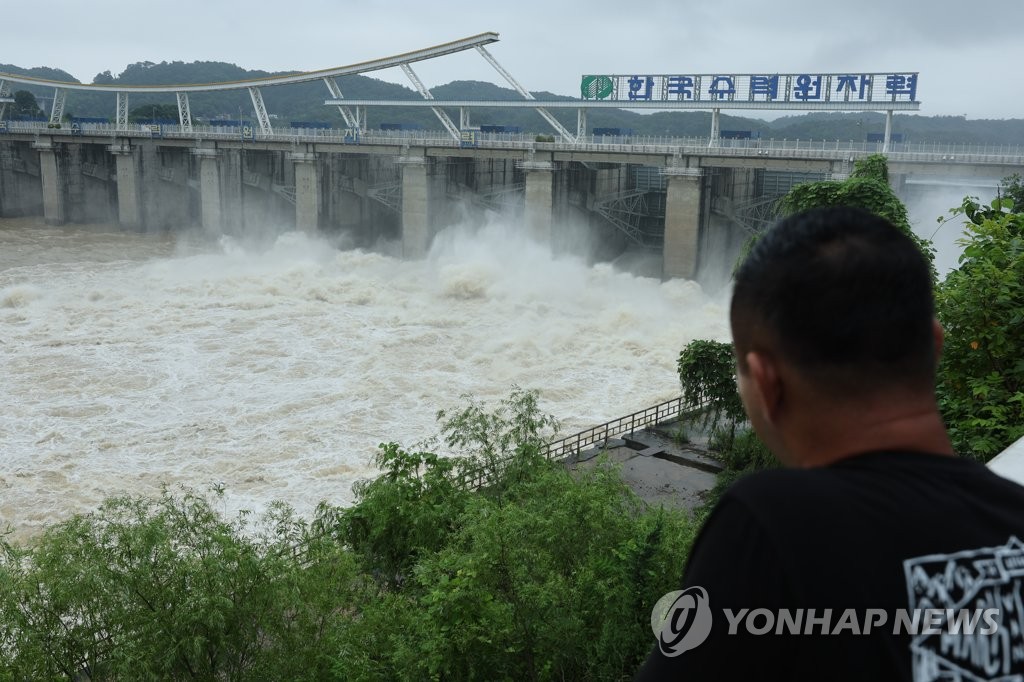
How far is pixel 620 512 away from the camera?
1127cm

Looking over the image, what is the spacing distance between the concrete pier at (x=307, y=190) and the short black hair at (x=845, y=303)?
51.1 meters

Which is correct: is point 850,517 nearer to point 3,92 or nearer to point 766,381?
point 766,381

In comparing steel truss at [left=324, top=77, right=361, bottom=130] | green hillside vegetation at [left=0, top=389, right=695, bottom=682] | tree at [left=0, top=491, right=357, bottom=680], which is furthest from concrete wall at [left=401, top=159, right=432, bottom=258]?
tree at [left=0, top=491, right=357, bottom=680]

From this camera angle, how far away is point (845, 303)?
1.54 m

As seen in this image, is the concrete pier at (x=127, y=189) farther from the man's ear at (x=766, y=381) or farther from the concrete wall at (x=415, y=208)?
the man's ear at (x=766, y=381)

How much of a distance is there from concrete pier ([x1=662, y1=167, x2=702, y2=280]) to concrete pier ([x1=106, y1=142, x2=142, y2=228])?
37.0 meters

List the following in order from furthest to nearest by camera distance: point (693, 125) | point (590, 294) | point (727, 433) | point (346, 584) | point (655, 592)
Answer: point (693, 125)
point (590, 294)
point (727, 433)
point (346, 584)
point (655, 592)

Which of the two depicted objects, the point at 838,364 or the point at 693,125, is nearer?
the point at 838,364

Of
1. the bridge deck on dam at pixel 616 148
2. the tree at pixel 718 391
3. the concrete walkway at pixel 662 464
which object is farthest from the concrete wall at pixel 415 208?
the tree at pixel 718 391

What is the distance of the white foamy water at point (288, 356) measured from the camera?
21031 mm

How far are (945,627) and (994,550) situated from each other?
15 cm

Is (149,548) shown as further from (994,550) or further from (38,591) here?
(994,550)

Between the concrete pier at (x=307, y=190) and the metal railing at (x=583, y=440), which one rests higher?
the concrete pier at (x=307, y=190)

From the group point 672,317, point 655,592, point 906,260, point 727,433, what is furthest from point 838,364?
point 672,317
